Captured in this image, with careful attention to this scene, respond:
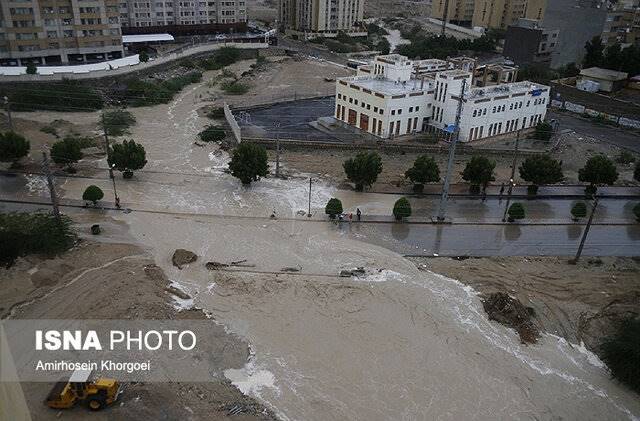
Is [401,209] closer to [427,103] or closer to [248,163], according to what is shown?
[248,163]

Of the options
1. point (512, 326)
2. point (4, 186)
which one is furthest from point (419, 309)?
point (4, 186)

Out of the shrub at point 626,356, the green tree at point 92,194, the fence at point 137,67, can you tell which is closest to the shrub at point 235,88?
the fence at point 137,67

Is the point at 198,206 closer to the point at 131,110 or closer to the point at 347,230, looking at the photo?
the point at 347,230

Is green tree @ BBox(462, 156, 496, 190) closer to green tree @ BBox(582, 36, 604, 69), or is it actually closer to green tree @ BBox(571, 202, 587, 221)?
green tree @ BBox(571, 202, 587, 221)

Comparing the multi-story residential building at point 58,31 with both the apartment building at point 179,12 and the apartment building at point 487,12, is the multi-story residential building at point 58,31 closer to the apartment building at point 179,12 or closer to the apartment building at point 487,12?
the apartment building at point 179,12

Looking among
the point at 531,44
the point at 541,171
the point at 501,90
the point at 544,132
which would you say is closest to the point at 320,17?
the point at 531,44

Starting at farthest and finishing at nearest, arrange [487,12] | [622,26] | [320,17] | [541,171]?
[487,12] < [320,17] < [622,26] < [541,171]
